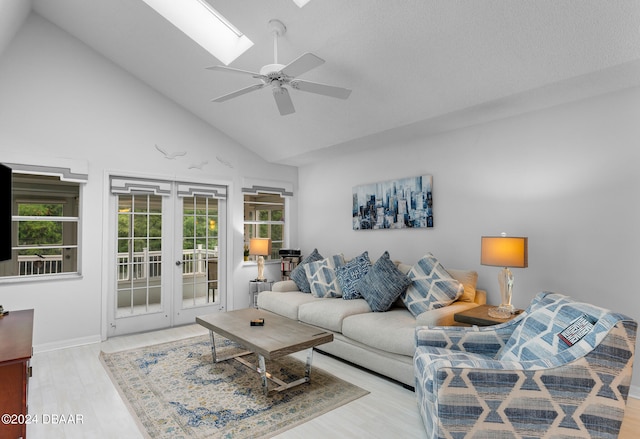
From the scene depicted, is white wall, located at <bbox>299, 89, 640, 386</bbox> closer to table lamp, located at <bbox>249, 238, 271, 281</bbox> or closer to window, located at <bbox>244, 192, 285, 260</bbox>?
table lamp, located at <bbox>249, 238, 271, 281</bbox>

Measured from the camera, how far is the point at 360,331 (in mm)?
3248

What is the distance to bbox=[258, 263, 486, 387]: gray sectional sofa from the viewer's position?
2922 millimetres

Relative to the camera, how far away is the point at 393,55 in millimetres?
3043

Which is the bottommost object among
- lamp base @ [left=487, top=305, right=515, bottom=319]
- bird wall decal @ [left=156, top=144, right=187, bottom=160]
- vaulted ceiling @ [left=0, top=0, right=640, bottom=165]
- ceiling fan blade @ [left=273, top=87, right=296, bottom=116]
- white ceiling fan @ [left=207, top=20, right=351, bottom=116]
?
lamp base @ [left=487, top=305, right=515, bottom=319]

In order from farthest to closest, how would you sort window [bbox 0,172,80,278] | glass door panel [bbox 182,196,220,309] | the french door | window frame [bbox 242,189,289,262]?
window frame [bbox 242,189,289,262] → glass door panel [bbox 182,196,220,309] → the french door → window [bbox 0,172,80,278]

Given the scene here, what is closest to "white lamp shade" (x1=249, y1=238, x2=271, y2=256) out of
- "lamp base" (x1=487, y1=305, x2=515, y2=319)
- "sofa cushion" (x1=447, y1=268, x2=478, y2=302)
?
"sofa cushion" (x1=447, y1=268, x2=478, y2=302)

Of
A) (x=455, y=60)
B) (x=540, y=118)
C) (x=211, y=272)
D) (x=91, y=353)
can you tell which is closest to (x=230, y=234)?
(x=211, y=272)

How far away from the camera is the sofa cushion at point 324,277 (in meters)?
4.31

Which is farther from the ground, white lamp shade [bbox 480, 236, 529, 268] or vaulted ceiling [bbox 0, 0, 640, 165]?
vaulted ceiling [bbox 0, 0, 640, 165]

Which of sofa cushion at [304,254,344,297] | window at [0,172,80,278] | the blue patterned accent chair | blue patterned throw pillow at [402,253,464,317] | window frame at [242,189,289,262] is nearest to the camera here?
the blue patterned accent chair

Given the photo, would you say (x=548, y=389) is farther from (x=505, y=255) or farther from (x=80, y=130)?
(x=80, y=130)

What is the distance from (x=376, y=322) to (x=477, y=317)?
0.84 m

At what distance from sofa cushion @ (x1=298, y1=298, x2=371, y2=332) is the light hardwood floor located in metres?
0.37

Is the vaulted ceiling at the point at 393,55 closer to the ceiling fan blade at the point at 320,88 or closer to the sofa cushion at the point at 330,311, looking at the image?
the ceiling fan blade at the point at 320,88
